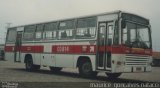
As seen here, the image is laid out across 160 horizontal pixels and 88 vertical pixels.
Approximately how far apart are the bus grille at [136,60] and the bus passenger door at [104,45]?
943 millimetres

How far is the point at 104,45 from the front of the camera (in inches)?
685

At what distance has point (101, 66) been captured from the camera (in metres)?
17.5

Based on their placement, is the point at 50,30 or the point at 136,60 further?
the point at 50,30

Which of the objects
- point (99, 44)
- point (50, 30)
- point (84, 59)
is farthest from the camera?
point (50, 30)

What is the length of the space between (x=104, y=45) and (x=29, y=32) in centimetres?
884

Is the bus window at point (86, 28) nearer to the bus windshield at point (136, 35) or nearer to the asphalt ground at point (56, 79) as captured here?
the bus windshield at point (136, 35)

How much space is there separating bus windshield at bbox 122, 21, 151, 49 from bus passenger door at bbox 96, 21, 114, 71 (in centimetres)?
79

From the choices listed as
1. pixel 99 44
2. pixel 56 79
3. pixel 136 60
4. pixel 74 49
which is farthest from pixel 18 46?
pixel 136 60

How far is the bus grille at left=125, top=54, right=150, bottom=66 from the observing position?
658 inches

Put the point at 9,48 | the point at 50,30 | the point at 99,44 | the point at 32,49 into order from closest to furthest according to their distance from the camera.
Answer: the point at 99,44
the point at 50,30
the point at 32,49
the point at 9,48

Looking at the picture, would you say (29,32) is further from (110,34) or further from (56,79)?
(110,34)

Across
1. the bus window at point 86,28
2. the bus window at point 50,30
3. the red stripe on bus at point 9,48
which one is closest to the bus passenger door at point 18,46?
the red stripe on bus at point 9,48

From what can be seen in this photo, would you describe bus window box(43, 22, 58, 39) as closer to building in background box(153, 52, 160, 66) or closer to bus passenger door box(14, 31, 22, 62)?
bus passenger door box(14, 31, 22, 62)

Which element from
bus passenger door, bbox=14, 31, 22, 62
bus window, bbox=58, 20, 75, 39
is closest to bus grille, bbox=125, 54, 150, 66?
bus window, bbox=58, 20, 75, 39
